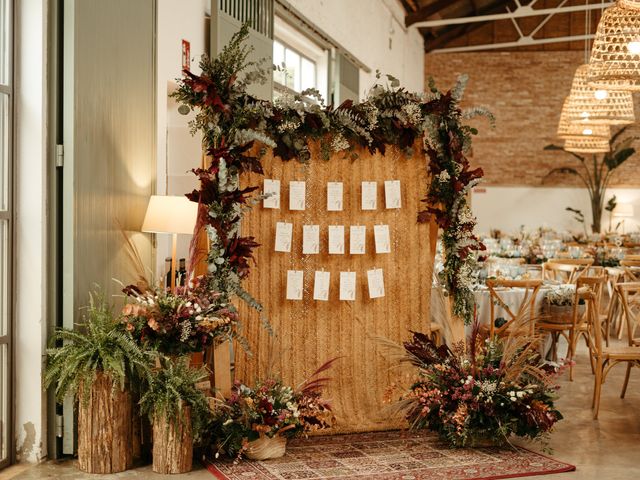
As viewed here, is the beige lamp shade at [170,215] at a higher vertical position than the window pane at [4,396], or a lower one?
higher

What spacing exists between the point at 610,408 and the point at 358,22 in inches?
296

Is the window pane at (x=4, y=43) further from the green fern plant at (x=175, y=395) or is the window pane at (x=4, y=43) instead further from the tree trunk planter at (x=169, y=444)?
the tree trunk planter at (x=169, y=444)

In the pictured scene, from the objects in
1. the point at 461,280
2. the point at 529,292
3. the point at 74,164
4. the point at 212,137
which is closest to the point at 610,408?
the point at 529,292

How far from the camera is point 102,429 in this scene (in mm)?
5035

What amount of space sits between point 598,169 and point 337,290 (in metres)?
14.5

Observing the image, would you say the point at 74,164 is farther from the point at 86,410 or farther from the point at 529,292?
the point at 529,292

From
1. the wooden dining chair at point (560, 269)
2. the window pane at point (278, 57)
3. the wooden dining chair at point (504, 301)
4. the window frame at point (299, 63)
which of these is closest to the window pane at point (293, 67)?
the window frame at point (299, 63)

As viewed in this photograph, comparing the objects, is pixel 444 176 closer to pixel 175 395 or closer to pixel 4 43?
pixel 175 395

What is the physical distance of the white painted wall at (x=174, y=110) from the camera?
6465 mm

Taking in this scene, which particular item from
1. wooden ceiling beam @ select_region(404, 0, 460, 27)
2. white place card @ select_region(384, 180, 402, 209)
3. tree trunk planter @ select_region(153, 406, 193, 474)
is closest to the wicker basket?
tree trunk planter @ select_region(153, 406, 193, 474)

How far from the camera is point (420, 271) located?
6.25 m

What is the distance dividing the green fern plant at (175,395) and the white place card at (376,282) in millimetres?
1410

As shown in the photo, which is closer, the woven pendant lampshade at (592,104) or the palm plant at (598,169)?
the woven pendant lampshade at (592,104)

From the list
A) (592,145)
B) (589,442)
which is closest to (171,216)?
(589,442)
